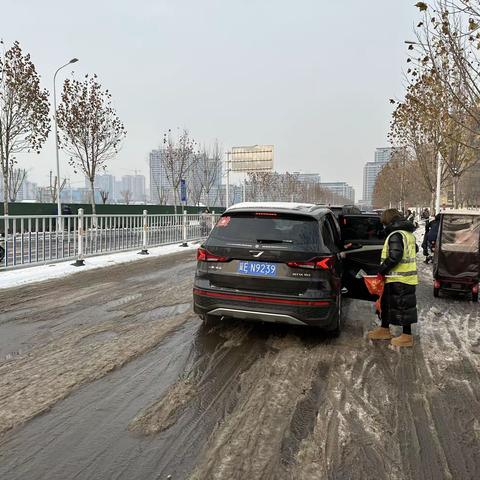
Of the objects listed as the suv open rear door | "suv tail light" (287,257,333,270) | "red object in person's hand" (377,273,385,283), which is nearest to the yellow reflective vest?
"red object in person's hand" (377,273,385,283)

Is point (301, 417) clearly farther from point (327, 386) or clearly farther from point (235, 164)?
point (235, 164)

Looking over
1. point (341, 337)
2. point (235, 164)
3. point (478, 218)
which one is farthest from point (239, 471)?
point (235, 164)

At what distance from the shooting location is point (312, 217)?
4.93m

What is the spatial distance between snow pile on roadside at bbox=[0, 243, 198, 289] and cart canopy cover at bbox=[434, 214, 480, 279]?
321 inches

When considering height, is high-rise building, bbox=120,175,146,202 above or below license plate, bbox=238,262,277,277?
above

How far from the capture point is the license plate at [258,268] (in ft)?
15.3

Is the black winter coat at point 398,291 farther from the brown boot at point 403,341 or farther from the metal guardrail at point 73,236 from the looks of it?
the metal guardrail at point 73,236

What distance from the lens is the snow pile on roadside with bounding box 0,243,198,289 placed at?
870cm

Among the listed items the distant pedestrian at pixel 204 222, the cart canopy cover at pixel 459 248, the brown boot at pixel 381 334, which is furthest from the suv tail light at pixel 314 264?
the distant pedestrian at pixel 204 222

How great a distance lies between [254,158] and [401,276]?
102ft

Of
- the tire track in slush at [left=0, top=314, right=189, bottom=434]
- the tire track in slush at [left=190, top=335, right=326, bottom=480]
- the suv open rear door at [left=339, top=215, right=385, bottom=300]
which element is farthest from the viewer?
the suv open rear door at [left=339, top=215, right=385, bottom=300]

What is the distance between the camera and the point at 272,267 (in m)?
4.66

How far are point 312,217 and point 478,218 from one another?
4906mm

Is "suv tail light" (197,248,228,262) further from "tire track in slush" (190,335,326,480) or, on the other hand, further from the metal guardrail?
the metal guardrail
